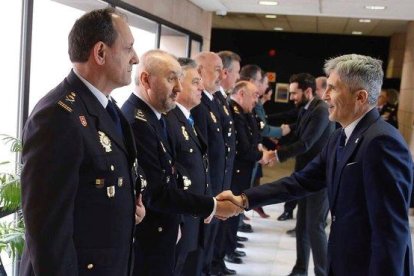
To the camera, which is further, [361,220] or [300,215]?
[300,215]

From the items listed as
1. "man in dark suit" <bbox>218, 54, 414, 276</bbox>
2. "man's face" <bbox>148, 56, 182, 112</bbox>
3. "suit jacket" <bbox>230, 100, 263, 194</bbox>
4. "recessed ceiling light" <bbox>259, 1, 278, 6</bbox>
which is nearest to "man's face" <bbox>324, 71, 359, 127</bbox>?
"man in dark suit" <bbox>218, 54, 414, 276</bbox>

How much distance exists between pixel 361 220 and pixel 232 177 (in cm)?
243

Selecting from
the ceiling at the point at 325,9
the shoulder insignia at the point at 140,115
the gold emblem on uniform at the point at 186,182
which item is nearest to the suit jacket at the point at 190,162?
the gold emblem on uniform at the point at 186,182

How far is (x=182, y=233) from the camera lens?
104 inches

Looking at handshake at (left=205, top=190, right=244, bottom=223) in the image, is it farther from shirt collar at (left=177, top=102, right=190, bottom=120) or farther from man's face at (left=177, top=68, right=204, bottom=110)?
man's face at (left=177, top=68, right=204, bottom=110)

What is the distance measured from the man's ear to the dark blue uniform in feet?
2.82

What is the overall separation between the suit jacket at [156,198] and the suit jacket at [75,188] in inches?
16.7

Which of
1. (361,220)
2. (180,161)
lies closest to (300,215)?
(180,161)

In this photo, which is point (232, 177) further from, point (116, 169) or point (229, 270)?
point (116, 169)

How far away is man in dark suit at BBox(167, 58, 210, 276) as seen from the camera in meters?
2.58

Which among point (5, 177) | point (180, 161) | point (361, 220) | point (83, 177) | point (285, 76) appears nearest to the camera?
point (83, 177)

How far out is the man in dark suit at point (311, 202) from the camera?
3.74 meters

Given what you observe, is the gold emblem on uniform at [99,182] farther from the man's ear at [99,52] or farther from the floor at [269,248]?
the floor at [269,248]

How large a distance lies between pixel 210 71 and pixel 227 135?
503mm
